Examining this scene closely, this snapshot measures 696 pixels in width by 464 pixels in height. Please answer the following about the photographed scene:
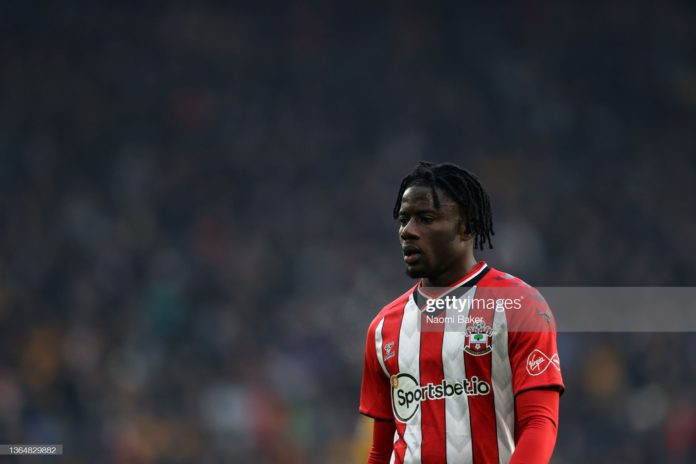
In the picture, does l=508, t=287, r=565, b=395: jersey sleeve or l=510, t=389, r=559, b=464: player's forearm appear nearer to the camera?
l=510, t=389, r=559, b=464: player's forearm

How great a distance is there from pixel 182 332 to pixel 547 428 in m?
7.89

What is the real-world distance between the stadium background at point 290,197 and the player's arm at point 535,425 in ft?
15.5

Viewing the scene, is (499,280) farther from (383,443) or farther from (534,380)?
(383,443)

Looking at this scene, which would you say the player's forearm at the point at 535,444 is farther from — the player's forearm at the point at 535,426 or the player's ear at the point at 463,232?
the player's ear at the point at 463,232

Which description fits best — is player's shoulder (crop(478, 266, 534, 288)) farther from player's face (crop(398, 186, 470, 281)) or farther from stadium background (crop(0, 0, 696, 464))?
stadium background (crop(0, 0, 696, 464))

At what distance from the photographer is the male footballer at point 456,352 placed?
10.2 ft

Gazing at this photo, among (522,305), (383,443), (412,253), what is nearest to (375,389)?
(383,443)

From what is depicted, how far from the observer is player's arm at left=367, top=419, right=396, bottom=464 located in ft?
11.5

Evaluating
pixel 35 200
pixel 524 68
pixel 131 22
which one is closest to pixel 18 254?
pixel 35 200

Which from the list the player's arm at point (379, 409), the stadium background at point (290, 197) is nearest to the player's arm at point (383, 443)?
the player's arm at point (379, 409)

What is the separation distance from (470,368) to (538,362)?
0.22 m

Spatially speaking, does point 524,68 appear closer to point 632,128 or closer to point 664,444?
point 632,128

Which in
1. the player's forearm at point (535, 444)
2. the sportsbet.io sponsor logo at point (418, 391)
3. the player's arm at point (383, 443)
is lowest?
the player's forearm at point (535, 444)

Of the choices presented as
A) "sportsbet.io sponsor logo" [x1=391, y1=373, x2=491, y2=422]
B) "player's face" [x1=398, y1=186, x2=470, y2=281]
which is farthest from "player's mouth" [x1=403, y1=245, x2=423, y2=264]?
"sportsbet.io sponsor logo" [x1=391, y1=373, x2=491, y2=422]
